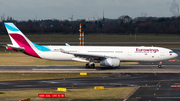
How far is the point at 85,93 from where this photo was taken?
1029 inches

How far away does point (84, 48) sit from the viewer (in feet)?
147

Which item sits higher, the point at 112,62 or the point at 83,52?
the point at 83,52

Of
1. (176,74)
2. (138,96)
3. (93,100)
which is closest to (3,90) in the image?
(93,100)

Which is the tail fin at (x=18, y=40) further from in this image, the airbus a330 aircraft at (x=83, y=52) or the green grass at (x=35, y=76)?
the green grass at (x=35, y=76)

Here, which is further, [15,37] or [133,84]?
[15,37]

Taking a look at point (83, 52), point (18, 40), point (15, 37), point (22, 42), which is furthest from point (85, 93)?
point (15, 37)

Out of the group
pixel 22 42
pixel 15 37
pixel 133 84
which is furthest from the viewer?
pixel 22 42

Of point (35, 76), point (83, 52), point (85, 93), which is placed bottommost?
point (85, 93)

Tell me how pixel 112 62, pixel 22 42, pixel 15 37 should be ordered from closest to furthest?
pixel 112 62, pixel 15 37, pixel 22 42

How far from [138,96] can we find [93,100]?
185 inches

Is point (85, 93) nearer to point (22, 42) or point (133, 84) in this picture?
point (133, 84)

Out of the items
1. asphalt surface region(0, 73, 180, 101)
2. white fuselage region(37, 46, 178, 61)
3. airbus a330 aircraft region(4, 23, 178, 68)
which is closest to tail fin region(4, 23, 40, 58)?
airbus a330 aircraft region(4, 23, 178, 68)

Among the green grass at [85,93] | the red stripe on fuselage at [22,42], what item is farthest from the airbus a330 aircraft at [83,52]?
the green grass at [85,93]

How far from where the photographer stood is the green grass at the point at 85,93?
2453 cm
